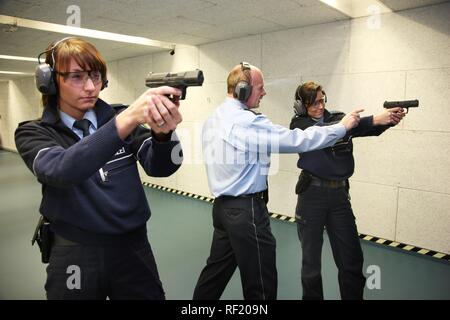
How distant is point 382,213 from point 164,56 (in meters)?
4.72

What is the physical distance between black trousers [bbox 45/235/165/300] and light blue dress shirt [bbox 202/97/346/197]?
91cm

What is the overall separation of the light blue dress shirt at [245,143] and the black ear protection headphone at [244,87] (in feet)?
0.15

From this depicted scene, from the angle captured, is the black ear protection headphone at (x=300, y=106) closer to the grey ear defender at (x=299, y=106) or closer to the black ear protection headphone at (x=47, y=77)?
the grey ear defender at (x=299, y=106)

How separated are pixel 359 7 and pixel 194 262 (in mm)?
3415

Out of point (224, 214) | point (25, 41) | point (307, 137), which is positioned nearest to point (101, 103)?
point (224, 214)

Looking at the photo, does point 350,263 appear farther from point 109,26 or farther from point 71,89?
point 109,26

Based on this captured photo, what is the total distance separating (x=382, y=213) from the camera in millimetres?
3676

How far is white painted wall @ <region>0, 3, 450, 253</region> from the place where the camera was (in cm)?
321

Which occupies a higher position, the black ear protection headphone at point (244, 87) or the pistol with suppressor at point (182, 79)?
the black ear protection headphone at point (244, 87)

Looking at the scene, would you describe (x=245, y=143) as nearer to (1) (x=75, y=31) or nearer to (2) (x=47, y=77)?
(2) (x=47, y=77)

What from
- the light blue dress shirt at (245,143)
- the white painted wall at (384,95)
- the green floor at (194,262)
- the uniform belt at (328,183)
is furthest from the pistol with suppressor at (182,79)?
the white painted wall at (384,95)

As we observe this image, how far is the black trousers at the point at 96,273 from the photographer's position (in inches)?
46.5

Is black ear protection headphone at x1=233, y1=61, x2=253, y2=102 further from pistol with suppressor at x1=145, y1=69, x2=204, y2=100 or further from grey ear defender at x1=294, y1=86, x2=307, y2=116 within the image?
pistol with suppressor at x1=145, y1=69, x2=204, y2=100

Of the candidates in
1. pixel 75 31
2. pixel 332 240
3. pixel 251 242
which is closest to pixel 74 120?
pixel 251 242
